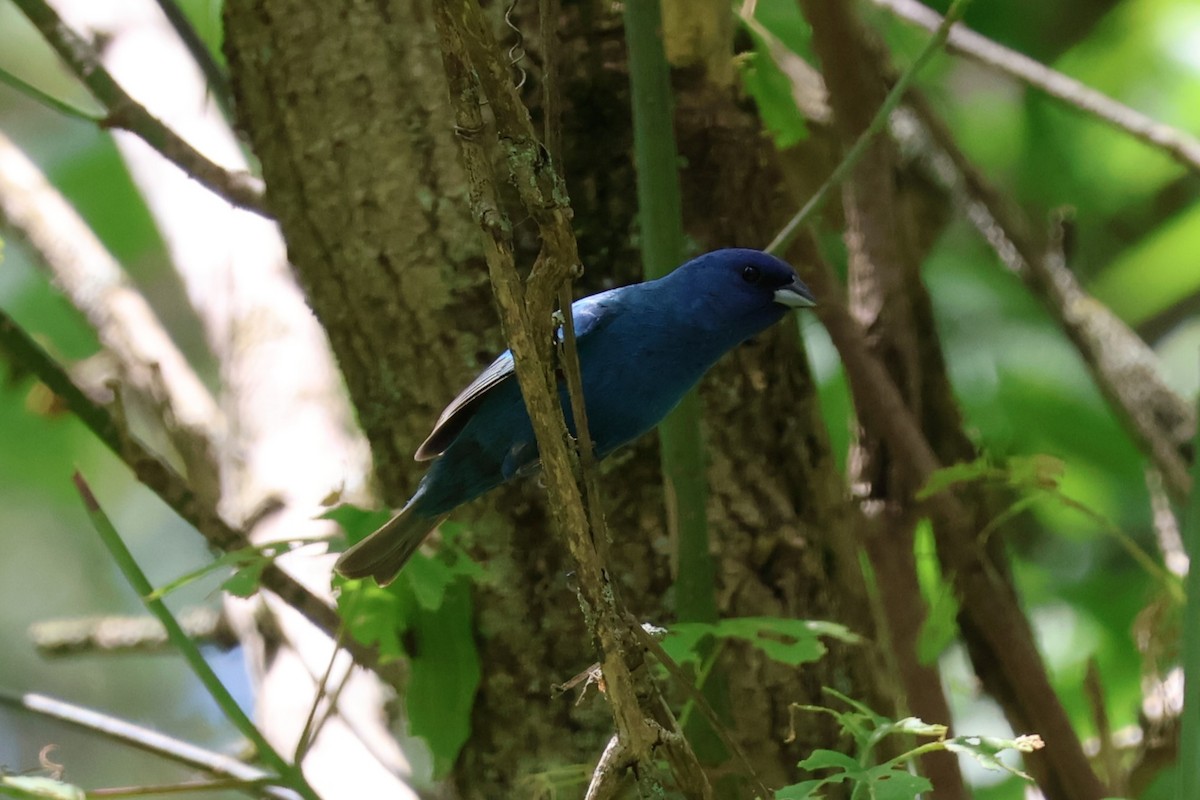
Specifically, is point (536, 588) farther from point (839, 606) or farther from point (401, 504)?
point (839, 606)

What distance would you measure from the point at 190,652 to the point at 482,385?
70 centimetres

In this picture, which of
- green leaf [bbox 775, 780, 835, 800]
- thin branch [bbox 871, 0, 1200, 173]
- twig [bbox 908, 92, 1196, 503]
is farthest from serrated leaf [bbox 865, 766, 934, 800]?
thin branch [bbox 871, 0, 1200, 173]

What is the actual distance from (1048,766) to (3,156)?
10.8ft

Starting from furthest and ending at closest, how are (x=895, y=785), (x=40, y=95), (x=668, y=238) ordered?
(x=40, y=95) → (x=668, y=238) → (x=895, y=785)

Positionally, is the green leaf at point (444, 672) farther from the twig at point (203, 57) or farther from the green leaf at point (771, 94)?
the twig at point (203, 57)

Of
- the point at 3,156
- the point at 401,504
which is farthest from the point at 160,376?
the point at 401,504

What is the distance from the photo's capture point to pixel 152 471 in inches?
89.9

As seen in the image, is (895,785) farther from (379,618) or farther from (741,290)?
(741,290)

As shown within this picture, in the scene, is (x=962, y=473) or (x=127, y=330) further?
(x=127, y=330)

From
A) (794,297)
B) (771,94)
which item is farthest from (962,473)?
(771,94)

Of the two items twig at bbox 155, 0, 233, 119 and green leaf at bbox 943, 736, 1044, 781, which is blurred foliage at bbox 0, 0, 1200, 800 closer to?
twig at bbox 155, 0, 233, 119

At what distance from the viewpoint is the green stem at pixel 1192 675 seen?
3.71ft

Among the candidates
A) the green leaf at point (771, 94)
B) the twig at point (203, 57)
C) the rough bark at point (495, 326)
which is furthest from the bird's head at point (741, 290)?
the twig at point (203, 57)

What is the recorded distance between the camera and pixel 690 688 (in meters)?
1.54
